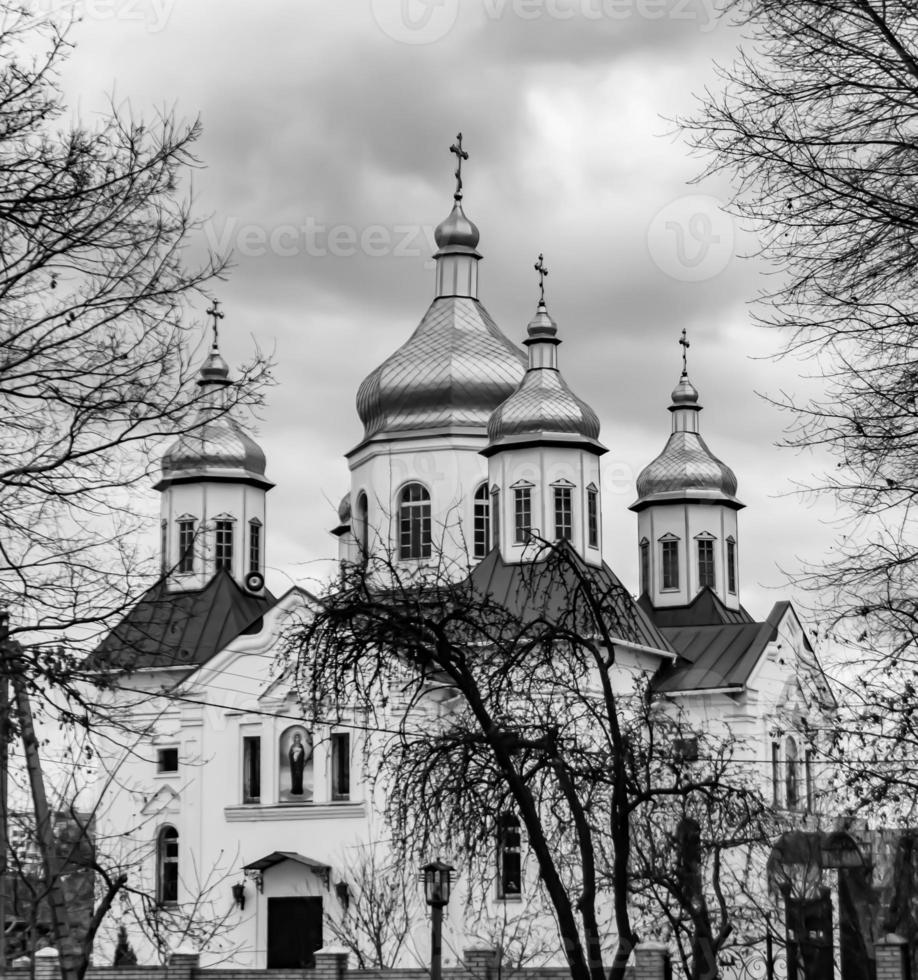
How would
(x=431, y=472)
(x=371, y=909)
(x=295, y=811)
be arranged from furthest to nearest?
(x=431, y=472)
(x=295, y=811)
(x=371, y=909)

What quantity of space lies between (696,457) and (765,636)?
8178 mm

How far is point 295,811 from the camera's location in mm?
39875

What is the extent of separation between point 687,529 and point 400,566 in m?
11.7

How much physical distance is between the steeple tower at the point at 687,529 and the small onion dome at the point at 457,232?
26.5ft

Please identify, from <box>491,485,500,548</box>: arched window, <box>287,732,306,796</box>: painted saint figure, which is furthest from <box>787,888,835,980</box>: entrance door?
<box>491,485,500,548</box>: arched window

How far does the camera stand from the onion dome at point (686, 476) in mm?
50031

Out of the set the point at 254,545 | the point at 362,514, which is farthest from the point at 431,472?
the point at 254,545

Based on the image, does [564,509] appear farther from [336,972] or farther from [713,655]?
[336,972]

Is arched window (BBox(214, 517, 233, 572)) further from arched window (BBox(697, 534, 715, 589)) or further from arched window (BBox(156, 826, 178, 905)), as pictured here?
arched window (BBox(697, 534, 715, 589))

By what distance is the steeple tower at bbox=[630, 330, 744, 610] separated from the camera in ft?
163

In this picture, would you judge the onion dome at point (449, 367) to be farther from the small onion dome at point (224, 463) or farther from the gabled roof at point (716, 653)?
the gabled roof at point (716, 653)

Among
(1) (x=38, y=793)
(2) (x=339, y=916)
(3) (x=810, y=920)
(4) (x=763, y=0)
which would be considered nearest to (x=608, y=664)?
(4) (x=763, y=0)

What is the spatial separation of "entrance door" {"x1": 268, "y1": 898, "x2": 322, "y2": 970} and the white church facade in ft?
0.15

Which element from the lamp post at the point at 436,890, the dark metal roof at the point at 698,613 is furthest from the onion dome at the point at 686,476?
the lamp post at the point at 436,890
